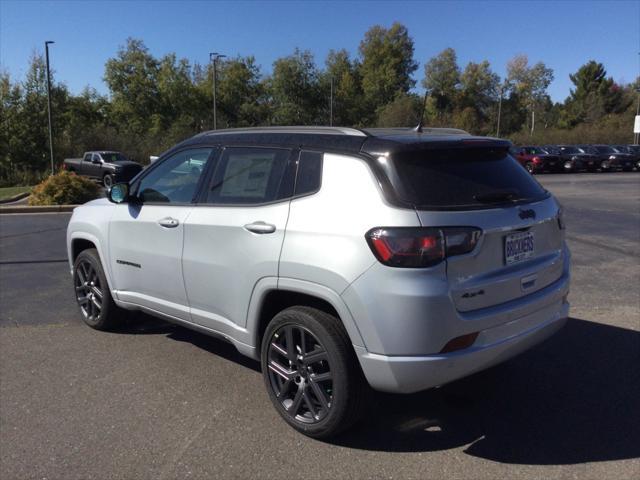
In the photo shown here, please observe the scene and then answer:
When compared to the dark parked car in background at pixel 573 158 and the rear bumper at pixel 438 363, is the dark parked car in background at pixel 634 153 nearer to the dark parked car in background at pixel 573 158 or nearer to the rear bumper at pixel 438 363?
the dark parked car in background at pixel 573 158

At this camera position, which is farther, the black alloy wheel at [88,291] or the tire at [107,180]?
the tire at [107,180]

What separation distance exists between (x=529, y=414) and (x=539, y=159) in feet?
117

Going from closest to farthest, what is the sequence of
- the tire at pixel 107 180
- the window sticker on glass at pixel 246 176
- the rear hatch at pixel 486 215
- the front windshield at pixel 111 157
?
the rear hatch at pixel 486 215
the window sticker on glass at pixel 246 176
the tire at pixel 107 180
the front windshield at pixel 111 157

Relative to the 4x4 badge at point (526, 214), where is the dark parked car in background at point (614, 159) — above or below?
below

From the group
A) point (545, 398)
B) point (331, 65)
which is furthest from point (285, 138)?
point (331, 65)

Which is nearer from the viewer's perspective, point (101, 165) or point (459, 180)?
point (459, 180)

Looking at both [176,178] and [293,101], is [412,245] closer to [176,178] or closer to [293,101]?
[176,178]

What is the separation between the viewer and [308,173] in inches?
133

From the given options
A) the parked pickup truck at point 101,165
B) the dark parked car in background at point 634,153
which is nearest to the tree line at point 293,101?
the parked pickup truck at point 101,165

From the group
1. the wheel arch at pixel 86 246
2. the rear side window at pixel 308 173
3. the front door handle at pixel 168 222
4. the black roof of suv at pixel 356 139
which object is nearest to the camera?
the black roof of suv at pixel 356 139

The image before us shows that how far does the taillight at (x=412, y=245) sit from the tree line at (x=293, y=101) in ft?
90.7

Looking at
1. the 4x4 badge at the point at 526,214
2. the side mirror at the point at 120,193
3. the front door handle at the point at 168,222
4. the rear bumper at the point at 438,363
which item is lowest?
the rear bumper at the point at 438,363

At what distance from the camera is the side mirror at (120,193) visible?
464cm

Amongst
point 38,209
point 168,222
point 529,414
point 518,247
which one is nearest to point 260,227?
point 168,222
